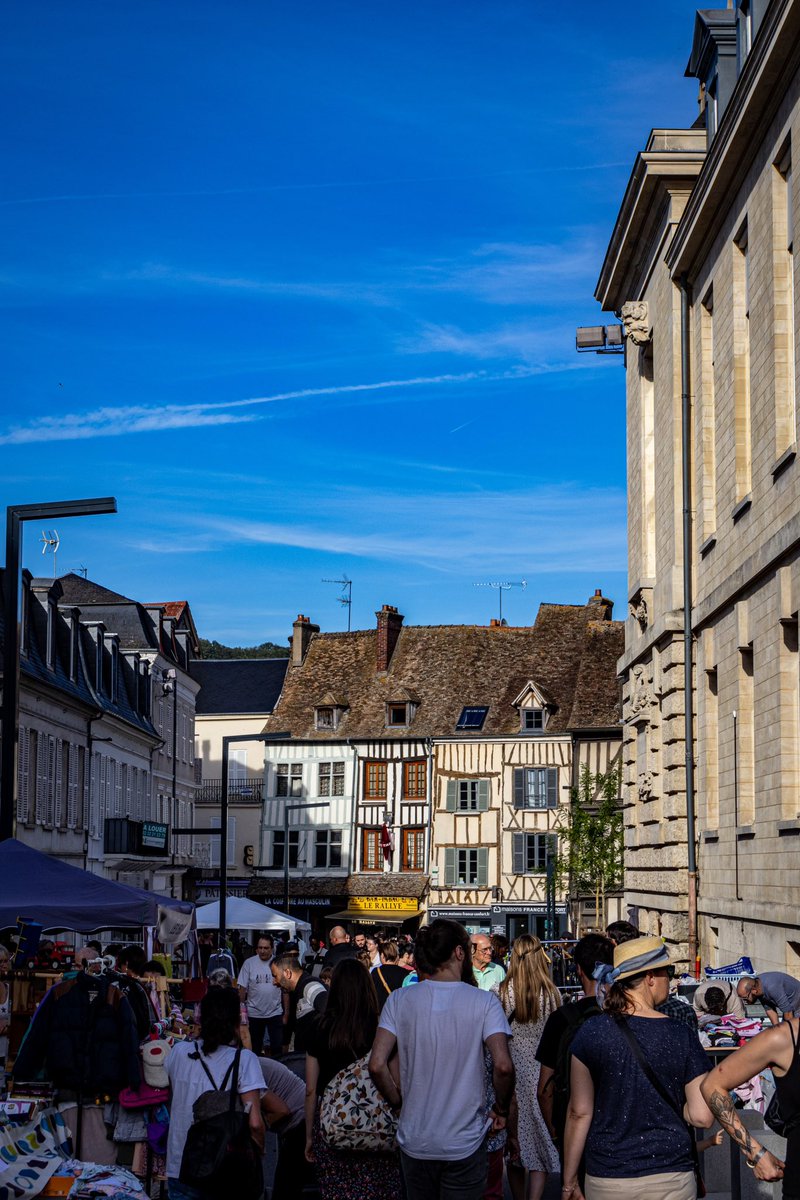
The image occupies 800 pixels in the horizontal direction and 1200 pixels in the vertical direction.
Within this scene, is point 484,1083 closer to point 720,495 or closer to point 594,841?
point 720,495

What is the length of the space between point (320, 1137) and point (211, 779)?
60641 mm

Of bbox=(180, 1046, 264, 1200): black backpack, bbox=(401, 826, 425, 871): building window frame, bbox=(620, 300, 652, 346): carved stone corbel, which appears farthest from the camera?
bbox=(401, 826, 425, 871): building window frame

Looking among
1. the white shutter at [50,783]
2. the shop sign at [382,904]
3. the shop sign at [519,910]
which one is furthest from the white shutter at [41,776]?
the shop sign at [382,904]

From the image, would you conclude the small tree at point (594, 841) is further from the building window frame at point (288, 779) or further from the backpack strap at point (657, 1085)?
the backpack strap at point (657, 1085)

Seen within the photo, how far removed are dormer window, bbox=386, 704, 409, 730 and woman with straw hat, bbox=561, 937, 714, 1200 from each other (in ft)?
170

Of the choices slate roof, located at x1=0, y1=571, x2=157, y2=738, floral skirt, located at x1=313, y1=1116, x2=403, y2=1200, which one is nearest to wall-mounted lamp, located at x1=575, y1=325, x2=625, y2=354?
slate roof, located at x1=0, y1=571, x2=157, y2=738

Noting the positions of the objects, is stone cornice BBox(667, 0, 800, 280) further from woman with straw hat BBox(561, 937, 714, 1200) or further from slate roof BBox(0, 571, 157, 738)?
slate roof BBox(0, 571, 157, 738)

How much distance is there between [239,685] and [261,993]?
52948 mm

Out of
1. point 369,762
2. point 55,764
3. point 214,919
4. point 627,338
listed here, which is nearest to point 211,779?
point 369,762

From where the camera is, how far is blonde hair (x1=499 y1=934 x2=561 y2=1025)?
880 cm

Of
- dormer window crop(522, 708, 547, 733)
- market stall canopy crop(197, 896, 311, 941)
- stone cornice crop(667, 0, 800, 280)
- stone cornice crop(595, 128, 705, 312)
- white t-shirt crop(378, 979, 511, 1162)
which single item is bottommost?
market stall canopy crop(197, 896, 311, 941)

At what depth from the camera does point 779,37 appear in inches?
640

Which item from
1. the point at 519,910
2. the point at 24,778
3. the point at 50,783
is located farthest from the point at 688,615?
the point at 519,910

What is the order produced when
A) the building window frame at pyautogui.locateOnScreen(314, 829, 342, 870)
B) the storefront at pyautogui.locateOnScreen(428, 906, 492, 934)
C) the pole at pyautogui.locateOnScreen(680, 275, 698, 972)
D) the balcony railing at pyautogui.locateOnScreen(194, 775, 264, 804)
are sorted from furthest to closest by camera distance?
the balcony railing at pyautogui.locateOnScreen(194, 775, 264, 804) → the building window frame at pyautogui.locateOnScreen(314, 829, 342, 870) → the storefront at pyautogui.locateOnScreen(428, 906, 492, 934) → the pole at pyautogui.locateOnScreen(680, 275, 698, 972)
